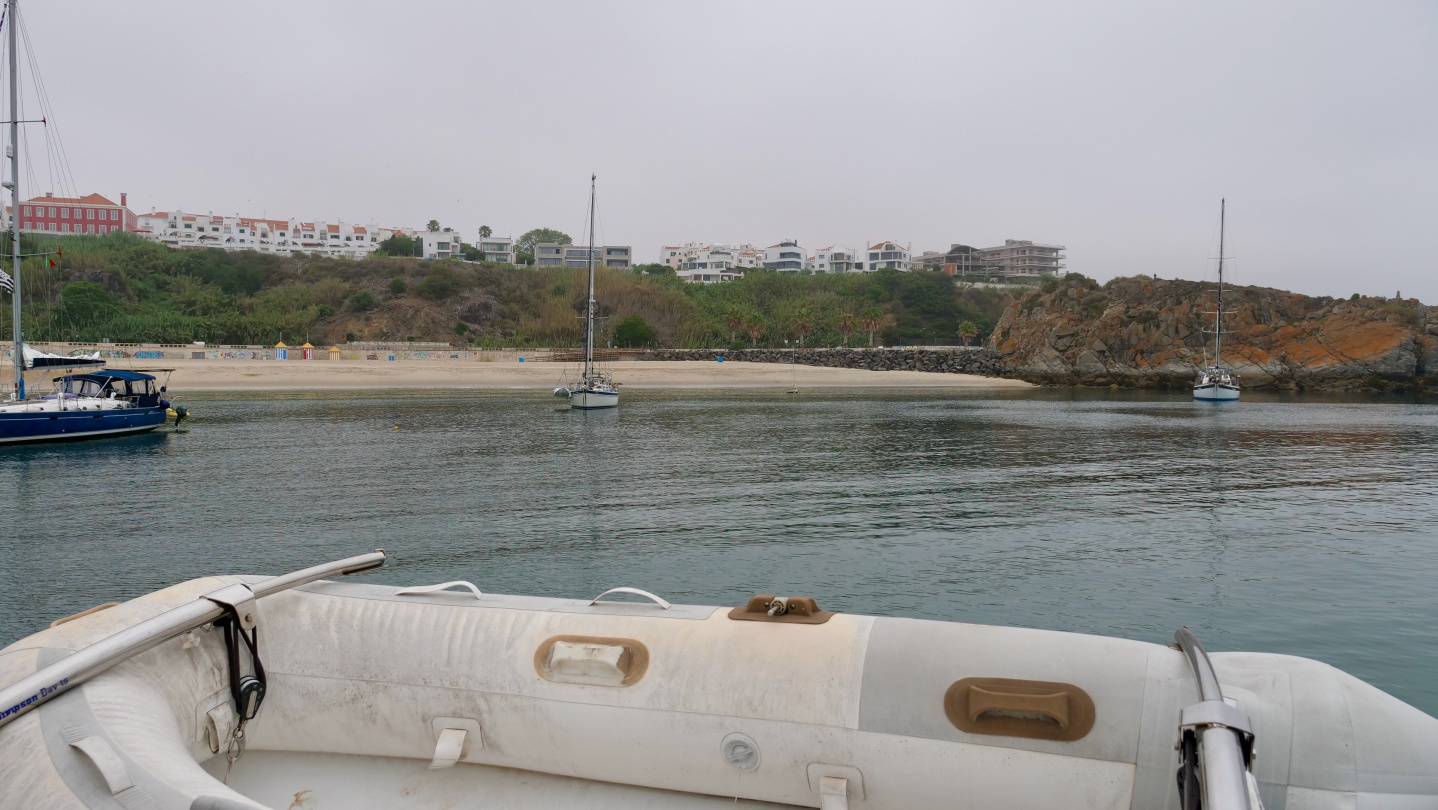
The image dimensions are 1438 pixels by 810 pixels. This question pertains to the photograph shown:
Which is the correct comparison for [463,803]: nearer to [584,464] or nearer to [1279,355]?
[584,464]

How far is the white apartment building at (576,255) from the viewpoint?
129 m

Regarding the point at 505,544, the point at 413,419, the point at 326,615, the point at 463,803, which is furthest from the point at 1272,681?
the point at 413,419

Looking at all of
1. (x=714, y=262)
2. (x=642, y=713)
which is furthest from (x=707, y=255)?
(x=642, y=713)

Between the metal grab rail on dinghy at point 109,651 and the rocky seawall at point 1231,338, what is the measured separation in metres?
77.9

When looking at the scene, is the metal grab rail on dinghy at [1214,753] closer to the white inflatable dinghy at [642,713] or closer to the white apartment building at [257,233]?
the white inflatable dinghy at [642,713]

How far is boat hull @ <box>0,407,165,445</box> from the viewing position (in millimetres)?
26547

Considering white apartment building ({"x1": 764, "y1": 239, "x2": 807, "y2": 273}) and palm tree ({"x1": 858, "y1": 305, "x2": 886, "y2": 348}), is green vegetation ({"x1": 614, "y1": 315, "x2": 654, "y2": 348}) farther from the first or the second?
white apartment building ({"x1": 764, "y1": 239, "x2": 807, "y2": 273})

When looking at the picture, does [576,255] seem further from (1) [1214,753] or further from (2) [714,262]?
(1) [1214,753]

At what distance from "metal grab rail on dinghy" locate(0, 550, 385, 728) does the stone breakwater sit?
253 ft

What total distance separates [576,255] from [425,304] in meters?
44.8

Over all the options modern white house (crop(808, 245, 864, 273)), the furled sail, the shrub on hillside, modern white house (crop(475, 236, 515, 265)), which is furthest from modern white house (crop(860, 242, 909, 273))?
the furled sail

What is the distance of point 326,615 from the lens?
455cm

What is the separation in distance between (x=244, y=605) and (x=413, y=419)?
3294cm

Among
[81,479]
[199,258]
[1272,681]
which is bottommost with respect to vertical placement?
[81,479]
